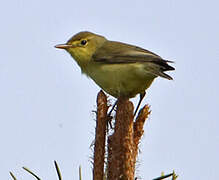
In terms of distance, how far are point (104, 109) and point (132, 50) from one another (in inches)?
132

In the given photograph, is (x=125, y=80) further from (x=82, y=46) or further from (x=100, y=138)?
(x=100, y=138)

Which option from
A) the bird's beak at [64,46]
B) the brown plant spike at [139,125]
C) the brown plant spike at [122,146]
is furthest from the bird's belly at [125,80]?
the brown plant spike at [122,146]

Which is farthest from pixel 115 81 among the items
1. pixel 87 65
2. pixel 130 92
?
pixel 87 65

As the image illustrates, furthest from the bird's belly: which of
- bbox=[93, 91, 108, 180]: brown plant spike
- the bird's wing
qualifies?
bbox=[93, 91, 108, 180]: brown plant spike

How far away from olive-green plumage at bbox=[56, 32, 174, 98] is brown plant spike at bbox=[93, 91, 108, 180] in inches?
86.9

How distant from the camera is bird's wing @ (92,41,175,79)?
17.6ft

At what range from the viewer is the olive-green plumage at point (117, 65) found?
5453 millimetres

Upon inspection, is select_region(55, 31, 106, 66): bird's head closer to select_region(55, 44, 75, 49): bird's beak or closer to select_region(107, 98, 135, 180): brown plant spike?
select_region(55, 44, 75, 49): bird's beak

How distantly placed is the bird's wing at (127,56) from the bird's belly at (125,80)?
5.3 inches

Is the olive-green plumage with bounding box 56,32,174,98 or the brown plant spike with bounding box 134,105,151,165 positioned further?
the olive-green plumage with bounding box 56,32,174,98

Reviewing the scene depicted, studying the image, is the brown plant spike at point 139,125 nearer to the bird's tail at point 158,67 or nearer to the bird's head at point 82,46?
the bird's tail at point 158,67

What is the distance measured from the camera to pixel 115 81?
18.0 feet

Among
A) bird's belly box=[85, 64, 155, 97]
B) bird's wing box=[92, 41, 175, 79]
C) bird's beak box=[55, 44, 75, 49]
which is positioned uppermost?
bird's beak box=[55, 44, 75, 49]

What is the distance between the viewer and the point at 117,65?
5.79m
